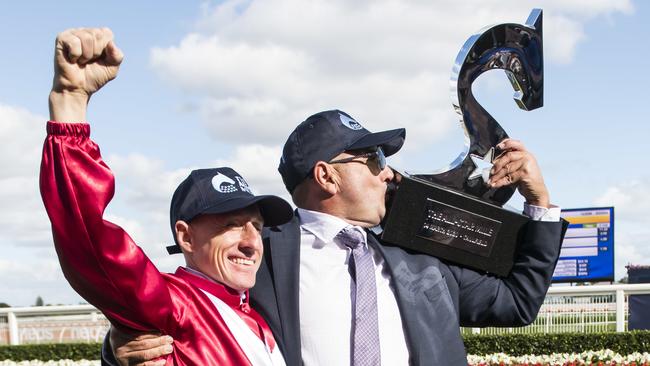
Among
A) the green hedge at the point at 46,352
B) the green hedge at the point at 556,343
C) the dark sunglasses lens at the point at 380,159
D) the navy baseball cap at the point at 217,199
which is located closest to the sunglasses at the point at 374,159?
the dark sunglasses lens at the point at 380,159

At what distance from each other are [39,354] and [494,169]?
32.4 ft

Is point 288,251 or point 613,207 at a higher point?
point 613,207

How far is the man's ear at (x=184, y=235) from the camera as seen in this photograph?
8.27ft

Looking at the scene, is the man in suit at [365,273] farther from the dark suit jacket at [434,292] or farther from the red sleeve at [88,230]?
the red sleeve at [88,230]

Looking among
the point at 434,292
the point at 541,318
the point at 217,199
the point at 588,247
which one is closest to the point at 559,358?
the point at 541,318

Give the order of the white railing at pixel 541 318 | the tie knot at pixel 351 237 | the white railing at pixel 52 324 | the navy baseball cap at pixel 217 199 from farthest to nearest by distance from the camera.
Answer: the white railing at pixel 52 324 < the white railing at pixel 541 318 < the tie knot at pixel 351 237 < the navy baseball cap at pixel 217 199

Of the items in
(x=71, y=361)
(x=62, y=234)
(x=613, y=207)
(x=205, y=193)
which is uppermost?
(x=613, y=207)

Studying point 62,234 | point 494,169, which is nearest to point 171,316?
point 62,234

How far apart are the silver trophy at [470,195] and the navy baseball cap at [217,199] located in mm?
614

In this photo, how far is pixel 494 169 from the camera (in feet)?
10.9

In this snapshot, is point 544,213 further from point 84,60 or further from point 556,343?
point 556,343

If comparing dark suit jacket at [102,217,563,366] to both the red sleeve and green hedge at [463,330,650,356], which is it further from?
green hedge at [463,330,650,356]

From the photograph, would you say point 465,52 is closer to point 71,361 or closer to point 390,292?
point 390,292

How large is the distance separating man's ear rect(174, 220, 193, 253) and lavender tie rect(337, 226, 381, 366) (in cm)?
65
